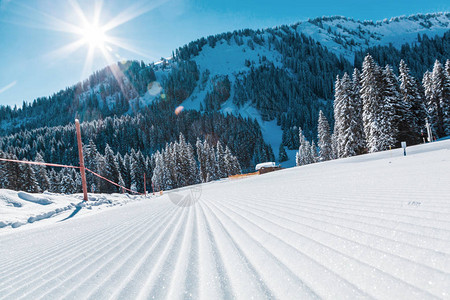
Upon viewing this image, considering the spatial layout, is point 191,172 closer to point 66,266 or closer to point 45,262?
point 45,262

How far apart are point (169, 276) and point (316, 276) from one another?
3.40ft

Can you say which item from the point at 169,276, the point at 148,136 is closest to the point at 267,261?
the point at 169,276

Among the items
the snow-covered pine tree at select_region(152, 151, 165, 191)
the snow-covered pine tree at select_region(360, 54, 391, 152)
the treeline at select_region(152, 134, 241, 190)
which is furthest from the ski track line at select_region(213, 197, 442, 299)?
the snow-covered pine tree at select_region(152, 151, 165, 191)

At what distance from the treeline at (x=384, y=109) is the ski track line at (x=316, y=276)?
104 ft

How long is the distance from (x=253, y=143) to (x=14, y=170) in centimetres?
8565

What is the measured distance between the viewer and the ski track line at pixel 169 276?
145 centimetres

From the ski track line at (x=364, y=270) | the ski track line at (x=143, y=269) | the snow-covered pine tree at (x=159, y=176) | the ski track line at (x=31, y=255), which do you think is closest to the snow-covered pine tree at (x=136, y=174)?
the snow-covered pine tree at (x=159, y=176)

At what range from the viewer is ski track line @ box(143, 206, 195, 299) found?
4.76 feet

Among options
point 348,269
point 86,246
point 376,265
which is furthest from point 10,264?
point 376,265

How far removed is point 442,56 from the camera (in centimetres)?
17138

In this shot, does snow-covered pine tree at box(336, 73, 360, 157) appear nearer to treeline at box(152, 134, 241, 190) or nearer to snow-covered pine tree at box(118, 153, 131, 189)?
treeline at box(152, 134, 241, 190)

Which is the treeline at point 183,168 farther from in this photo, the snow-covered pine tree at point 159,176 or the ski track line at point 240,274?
the ski track line at point 240,274

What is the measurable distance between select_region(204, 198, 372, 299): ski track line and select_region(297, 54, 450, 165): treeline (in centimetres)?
3169

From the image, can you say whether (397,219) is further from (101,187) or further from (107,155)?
(107,155)
